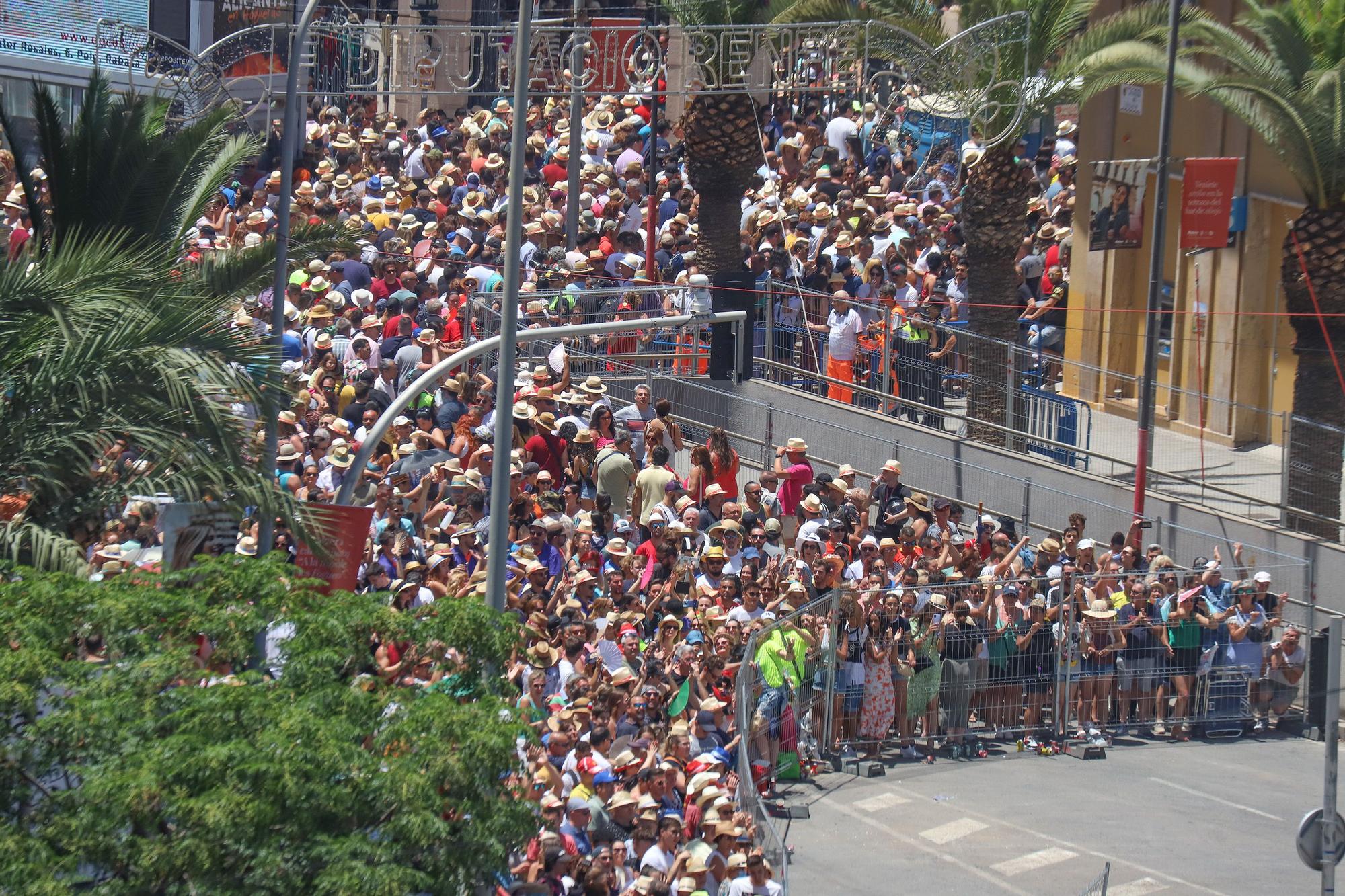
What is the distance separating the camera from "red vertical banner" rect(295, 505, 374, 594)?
12.4 meters

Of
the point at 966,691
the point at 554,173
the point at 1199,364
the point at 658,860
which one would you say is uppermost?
the point at 554,173

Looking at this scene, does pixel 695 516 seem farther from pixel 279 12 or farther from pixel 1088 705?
pixel 279 12

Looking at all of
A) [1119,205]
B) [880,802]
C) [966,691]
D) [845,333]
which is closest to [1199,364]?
[1119,205]

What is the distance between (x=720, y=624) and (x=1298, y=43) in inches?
375

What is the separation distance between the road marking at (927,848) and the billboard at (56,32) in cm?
2371

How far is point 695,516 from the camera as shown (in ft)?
54.6

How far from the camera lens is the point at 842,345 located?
2116 centimetres

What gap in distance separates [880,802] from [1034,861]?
1.31 meters

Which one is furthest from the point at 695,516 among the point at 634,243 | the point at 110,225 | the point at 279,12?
the point at 279,12

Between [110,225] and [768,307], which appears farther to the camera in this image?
[768,307]

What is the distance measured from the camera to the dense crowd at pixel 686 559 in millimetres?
13000

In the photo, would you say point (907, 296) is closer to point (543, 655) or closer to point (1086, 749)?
point (1086, 749)

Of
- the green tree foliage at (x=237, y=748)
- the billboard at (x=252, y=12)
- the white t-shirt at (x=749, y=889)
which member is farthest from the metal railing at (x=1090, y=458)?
the billboard at (x=252, y=12)

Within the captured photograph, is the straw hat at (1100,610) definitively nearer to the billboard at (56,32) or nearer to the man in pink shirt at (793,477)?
the man in pink shirt at (793,477)
